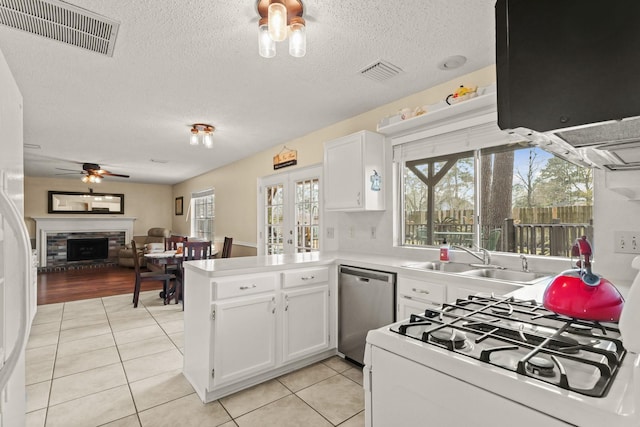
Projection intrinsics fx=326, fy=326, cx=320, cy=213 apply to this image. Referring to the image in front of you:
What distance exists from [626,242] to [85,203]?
34.5 feet

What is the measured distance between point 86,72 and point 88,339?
2580 mm

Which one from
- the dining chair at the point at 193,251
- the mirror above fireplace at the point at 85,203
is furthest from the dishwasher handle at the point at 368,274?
the mirror above fireplace at the point at 85,203

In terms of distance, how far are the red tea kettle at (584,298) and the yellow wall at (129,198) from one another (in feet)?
33.0

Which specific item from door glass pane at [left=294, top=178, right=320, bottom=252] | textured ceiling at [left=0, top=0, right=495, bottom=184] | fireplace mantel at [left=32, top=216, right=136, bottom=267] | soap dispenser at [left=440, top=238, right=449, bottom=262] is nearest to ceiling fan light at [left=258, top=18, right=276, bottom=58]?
textured ceiling at [left=0, top=0, right=495, bottom=184]

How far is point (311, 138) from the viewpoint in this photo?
4242mm

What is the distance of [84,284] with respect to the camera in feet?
20.4

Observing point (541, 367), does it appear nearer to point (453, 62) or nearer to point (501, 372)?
point (501, 372)

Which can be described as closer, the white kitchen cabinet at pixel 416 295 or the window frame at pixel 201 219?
the white kitchen cabinet at pixel 416 295

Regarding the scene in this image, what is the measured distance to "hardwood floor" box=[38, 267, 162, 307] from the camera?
5.26m

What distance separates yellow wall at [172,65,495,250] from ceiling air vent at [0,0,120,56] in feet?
7.61

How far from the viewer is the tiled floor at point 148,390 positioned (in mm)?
2020

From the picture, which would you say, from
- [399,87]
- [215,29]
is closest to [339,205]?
[399,87]

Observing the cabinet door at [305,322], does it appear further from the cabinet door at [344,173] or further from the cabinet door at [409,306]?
the cabinet door at [344,173]

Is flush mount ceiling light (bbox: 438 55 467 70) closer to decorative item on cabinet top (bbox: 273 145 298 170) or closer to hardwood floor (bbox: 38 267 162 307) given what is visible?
decorative item on cabinet top (bbox: 273 145 298 170)
